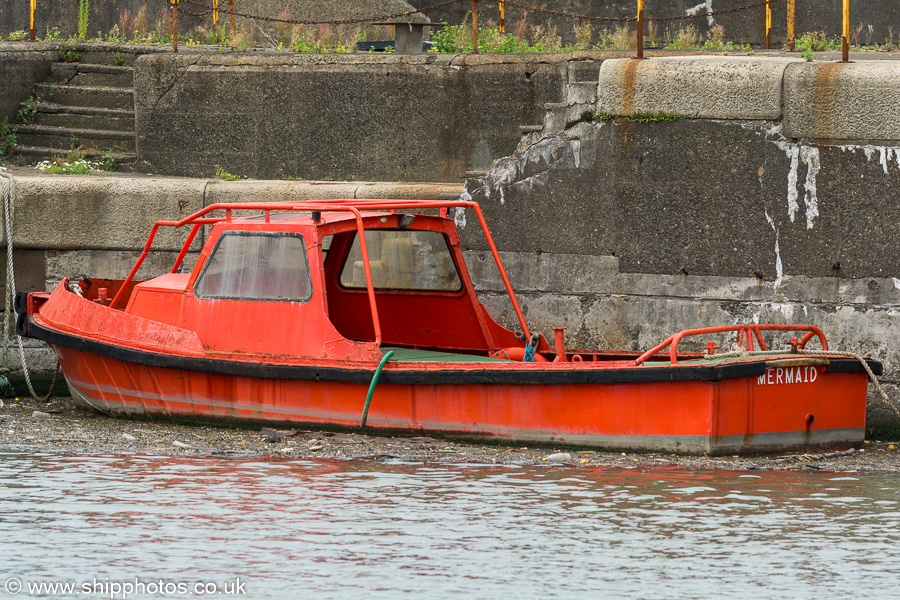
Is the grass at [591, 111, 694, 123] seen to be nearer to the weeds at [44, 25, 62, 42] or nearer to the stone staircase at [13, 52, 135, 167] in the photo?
the stone staircase at [13, 52, 135, 167]

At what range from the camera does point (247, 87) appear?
11.3m

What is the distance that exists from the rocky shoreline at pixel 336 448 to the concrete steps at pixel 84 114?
13.0 ft

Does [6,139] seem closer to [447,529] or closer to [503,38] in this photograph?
[503,38]

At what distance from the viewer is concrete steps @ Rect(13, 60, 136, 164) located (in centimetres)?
1242

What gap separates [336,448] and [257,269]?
1.32m

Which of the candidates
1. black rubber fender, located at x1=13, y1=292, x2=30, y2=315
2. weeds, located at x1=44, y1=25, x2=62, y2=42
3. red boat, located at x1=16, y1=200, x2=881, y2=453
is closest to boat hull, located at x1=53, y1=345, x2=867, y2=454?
red boat, located at x1=16, y1=200, x2=881, y2=453

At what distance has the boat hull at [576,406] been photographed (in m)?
7.46

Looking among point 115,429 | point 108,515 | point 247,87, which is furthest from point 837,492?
point 247,87

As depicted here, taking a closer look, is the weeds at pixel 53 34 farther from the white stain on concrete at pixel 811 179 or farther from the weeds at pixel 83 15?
the white stain on concrete at pixel 811 179

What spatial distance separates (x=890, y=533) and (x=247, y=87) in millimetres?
7037

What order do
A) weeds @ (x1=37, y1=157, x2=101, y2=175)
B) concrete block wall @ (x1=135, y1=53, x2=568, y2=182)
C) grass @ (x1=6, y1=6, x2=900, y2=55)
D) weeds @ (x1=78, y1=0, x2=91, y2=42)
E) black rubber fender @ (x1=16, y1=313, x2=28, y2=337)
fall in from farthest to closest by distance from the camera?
1. weeds @ (x1=78, y1=0, x2=91, y2=42)
2. grass @ (x1=6, y1=6, x2=900, y2=55)
3. weeds @ (x1=37, y1=157, x2=101, y2=175)
4. concrete block wall @ (x1=135, y1=53, x2=568, y2=182)
5. black rubber fender @ (x1=16, y1=313, x2=28, y2=337)

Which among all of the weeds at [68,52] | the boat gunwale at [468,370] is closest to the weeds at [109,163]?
the weeds at [68,52]

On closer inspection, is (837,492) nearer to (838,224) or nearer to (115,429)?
(838,224)

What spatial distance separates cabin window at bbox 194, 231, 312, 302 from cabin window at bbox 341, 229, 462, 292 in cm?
92
